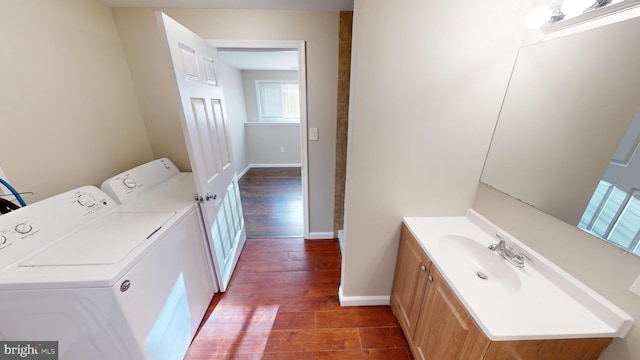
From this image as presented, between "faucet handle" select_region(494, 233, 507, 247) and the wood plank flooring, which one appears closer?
"faucet handle" select_region(494, 233, 507, 247)

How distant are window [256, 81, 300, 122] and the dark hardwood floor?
1.32 meters

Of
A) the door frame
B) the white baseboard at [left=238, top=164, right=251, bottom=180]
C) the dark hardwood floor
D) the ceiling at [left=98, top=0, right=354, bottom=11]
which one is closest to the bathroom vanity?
the door frame

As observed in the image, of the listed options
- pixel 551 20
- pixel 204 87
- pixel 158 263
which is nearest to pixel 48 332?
pixel 158 263

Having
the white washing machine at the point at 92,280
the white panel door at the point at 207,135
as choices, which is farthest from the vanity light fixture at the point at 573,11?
the white washing machine at the point at 92,280

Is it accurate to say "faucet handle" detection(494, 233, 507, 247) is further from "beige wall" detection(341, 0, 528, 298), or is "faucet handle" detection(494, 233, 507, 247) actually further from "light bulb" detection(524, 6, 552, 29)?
"light bulb" detection(524, 6, 552, 29)

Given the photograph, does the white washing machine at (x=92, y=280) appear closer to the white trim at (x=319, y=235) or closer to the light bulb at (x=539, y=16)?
the white trim at (x=319, y=235)

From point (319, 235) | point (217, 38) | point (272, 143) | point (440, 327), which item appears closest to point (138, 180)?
point (217, 38)

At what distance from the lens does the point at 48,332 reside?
0.85 m

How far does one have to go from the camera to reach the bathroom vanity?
0.73m

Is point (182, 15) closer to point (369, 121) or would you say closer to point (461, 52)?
point (369, 121)

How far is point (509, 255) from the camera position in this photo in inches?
40.5

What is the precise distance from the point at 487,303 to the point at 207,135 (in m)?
1.87

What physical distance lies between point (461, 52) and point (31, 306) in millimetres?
2251

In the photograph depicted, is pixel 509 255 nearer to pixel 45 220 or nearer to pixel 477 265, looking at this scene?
pixel 477 265
